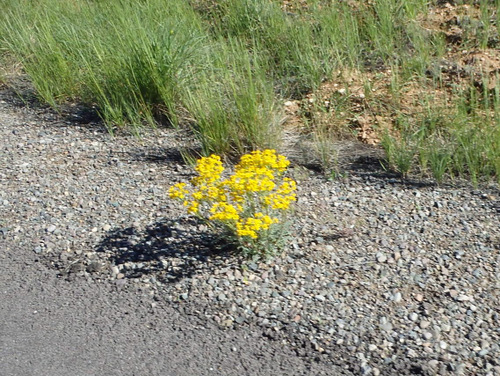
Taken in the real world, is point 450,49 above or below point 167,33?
below

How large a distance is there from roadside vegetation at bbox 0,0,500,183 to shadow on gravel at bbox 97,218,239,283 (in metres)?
1.05

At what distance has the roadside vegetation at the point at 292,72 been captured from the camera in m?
5.40

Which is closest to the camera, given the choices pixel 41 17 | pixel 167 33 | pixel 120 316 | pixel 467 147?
pixel 120 316

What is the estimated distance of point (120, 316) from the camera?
12.8ft

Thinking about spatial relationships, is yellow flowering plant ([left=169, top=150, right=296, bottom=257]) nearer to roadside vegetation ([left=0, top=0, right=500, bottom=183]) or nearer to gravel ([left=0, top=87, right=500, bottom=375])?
gravel ([left=0, top=87, right=500, bottom=375])

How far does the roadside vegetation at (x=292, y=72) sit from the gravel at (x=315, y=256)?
41 cm

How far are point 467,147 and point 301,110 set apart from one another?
1.57 m

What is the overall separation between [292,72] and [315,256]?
9.21ft

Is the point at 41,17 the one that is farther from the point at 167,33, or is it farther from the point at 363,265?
the point at 363,265

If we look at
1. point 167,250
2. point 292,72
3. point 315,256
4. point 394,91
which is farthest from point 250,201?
point 292,72

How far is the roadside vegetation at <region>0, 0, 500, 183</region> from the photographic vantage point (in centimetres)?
540

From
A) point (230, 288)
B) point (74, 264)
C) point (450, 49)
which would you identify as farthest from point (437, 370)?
point (450, 49)

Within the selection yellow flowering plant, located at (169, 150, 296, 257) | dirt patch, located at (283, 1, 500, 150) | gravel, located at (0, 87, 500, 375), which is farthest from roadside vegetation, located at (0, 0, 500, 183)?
yellow flowering plant, located at (169, 150, 296, 257)

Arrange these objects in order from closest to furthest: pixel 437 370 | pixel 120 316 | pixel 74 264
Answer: pixel 437 370 → pixel 120 316 → pixel 74 264
